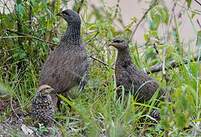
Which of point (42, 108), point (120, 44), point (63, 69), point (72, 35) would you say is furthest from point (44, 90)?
point (72, 35)

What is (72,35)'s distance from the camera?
586cm

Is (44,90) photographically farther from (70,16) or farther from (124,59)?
(70,16)

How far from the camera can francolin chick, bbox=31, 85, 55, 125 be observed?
4894 millimetres

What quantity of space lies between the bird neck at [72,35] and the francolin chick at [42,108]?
3.12 ft

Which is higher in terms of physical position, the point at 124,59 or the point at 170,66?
the point at 124,59

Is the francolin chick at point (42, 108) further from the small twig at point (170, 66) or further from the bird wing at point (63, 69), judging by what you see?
the small twig at point (170, 66)

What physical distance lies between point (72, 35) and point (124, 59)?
636mm

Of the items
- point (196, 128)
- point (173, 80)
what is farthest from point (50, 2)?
point (196, 128)

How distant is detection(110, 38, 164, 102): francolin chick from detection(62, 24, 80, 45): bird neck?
0.47m

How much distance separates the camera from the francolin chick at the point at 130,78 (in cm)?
522

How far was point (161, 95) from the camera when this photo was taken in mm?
5105

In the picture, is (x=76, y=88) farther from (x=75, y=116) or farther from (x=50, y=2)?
(x=50, y=2)

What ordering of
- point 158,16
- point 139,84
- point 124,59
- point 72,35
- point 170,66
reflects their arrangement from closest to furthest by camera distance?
point 139,84 < point 158,16 < point 124,59 < point 170,66 < point 72,35

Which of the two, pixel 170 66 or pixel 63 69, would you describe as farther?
pixel 170 66
